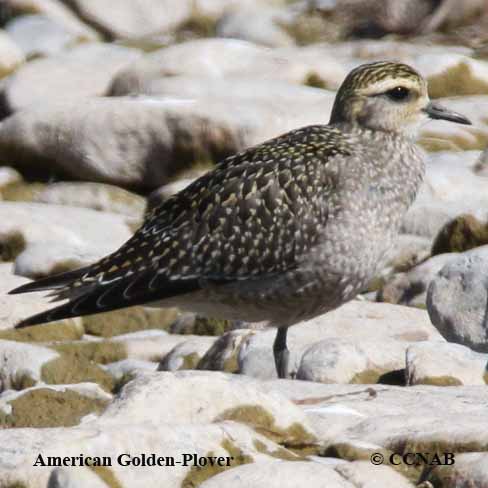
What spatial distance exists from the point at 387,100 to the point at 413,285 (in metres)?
Result: 2.82

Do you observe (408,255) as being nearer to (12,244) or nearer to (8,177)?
(12,244)

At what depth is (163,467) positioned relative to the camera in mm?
6430

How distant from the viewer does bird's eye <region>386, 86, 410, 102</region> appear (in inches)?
385

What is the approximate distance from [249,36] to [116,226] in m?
9.02

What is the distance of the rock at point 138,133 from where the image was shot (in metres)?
15.2

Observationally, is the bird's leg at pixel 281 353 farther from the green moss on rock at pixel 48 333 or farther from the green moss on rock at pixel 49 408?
the green moss on rock at pixel 48 333

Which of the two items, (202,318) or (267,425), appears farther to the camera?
(202,318)

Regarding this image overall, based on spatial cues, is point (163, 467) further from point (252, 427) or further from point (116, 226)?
point (116, 226)

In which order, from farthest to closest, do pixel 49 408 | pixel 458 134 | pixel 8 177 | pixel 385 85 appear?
pixel 458 134
pixel 8 177
pixel 385 85
pixel 49 408

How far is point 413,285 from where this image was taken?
1225 cm

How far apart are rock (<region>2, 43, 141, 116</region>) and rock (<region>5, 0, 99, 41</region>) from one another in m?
2.97

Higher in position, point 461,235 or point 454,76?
point 461,235

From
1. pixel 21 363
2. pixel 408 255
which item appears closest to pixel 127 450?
pixel 21 363

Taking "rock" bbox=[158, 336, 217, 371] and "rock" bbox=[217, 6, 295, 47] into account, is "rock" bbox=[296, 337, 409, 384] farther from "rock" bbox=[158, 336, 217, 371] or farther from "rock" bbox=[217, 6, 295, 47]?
"rock" bbox=[217, 6, 295, 47]
